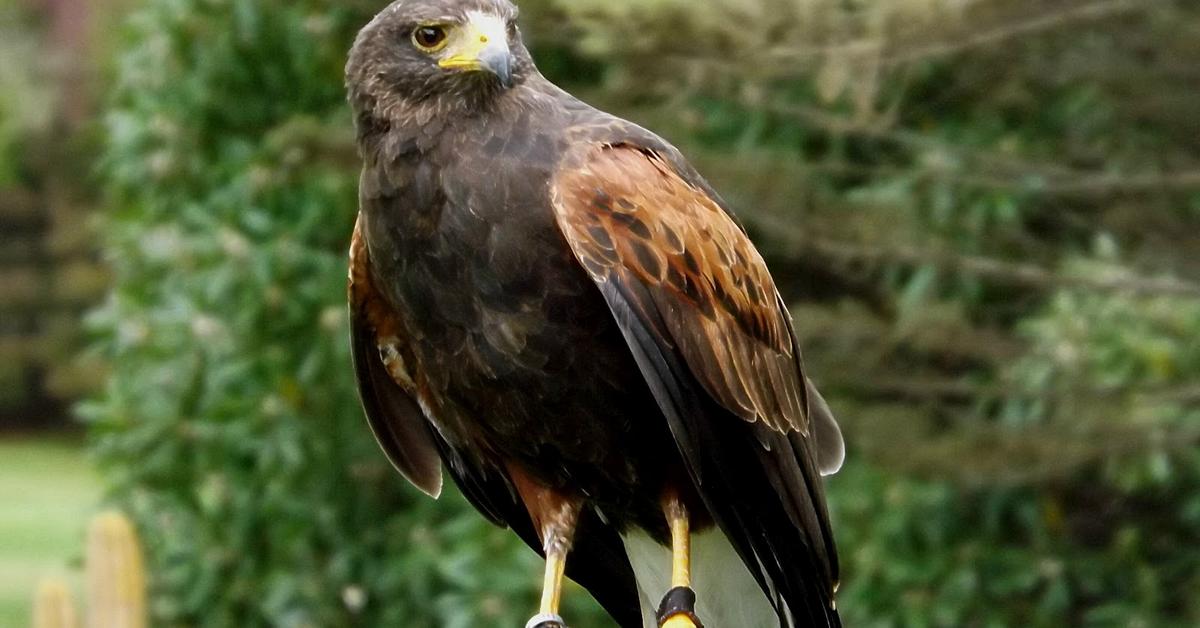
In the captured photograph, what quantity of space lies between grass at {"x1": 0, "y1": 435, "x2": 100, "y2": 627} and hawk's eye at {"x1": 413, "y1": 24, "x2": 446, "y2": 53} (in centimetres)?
609

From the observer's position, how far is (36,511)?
15125 millimetres

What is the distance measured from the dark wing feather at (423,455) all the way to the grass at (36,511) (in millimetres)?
5568

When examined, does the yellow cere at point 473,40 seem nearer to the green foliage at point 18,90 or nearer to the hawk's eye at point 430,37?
the hawk's eye at point 430,37

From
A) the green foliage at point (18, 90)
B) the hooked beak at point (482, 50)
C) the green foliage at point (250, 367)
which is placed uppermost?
the green foliage at point (18, 90)

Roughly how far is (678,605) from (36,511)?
12.6 m

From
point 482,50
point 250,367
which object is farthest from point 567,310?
point 250,367

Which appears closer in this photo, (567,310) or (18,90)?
(567,310)

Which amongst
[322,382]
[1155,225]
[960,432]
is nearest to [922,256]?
[960,432]

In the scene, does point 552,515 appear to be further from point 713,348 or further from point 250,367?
point 250,367

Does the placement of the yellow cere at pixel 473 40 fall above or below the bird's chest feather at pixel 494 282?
above

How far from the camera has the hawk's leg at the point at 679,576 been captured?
3.48m

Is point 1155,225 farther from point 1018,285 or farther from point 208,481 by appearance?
point 208,481

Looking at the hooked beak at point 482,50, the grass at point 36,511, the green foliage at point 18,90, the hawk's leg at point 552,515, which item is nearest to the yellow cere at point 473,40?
the hooked beak at point 482,50

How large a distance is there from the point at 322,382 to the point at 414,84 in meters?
3.42
